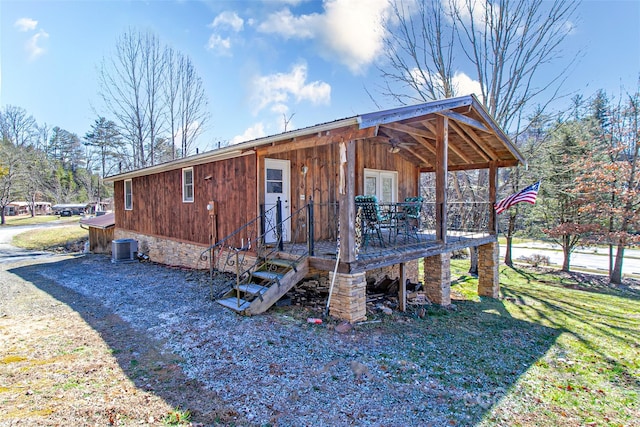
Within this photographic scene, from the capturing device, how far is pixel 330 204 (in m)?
6.68

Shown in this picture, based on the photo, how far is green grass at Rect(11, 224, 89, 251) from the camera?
17656 millimetres

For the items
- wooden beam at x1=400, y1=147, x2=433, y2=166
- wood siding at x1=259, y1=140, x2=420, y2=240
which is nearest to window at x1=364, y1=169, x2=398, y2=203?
wood siding at x1=259, y1=140, x2=420, y2=240

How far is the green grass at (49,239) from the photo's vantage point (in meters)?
17.7

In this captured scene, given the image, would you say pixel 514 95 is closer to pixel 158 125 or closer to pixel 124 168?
pixel 158 125

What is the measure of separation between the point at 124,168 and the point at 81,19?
20572mm

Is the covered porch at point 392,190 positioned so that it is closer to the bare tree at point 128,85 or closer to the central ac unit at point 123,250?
the central ac unit at point 123,250

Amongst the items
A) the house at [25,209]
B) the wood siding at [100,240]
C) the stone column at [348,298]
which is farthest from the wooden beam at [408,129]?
the house at [25,209]

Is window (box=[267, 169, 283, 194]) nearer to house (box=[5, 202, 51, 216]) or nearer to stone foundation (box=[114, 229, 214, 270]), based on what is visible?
stone foundation (box=[114, 229, 214, 270])

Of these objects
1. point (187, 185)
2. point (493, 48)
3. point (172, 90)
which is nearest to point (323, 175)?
point (187, 185)

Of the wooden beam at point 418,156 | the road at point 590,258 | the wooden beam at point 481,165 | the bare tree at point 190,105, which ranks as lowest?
the road at point 590,258

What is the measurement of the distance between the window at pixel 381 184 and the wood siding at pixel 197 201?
3345 mm

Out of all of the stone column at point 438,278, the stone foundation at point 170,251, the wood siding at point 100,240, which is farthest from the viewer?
the wood siding at point 100,240

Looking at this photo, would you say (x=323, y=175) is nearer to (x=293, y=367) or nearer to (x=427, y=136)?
(x=427, y=136)

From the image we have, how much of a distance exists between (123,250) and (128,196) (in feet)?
9.22
